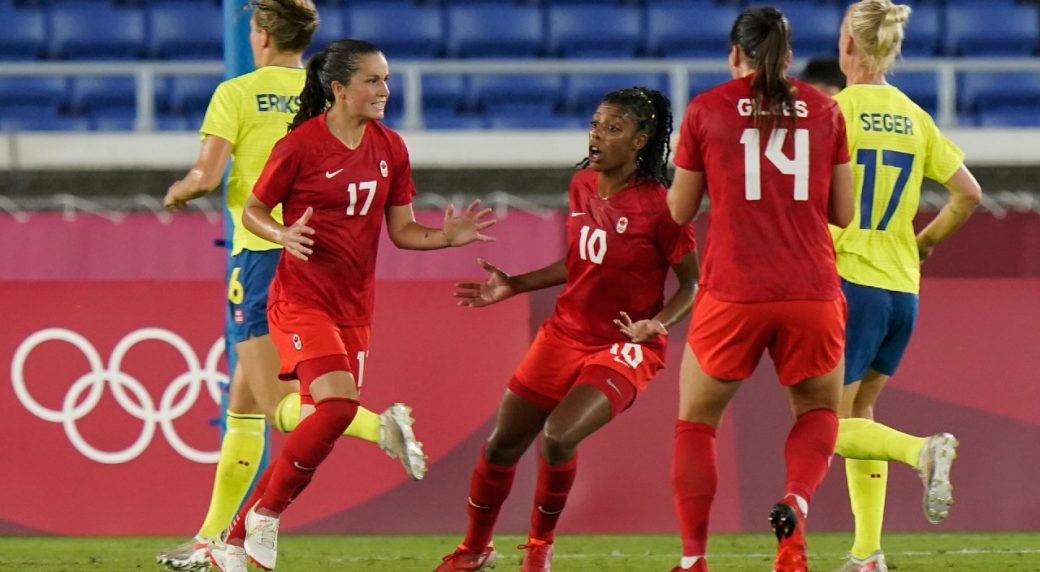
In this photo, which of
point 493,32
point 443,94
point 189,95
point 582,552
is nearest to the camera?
point 582,552

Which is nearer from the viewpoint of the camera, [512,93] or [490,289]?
[490,289]

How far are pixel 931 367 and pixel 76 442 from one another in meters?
4.11

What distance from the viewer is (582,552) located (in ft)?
25.4

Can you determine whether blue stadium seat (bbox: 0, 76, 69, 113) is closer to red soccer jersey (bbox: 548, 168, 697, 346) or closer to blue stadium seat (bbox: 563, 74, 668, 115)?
blue stadium seat (bbox: 563, 74, 668, 115)

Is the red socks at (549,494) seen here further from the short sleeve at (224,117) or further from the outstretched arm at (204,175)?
the short sleeve at (224,117)

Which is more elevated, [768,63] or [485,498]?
[768,63]

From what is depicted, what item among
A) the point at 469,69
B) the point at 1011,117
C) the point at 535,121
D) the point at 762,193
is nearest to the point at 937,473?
the point at 762,193

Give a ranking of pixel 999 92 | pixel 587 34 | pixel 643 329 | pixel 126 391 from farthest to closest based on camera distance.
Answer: pixel 587 34 < pixel 999 92 < pixel 126 391 < pixel 643 329

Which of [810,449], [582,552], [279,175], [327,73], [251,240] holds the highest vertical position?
[327,73]

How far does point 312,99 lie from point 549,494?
5.24 ft

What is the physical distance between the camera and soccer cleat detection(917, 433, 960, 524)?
5.61 m

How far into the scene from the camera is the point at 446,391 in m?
8.70

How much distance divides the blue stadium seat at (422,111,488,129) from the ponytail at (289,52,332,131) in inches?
290

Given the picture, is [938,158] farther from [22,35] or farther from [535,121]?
[22,35]
